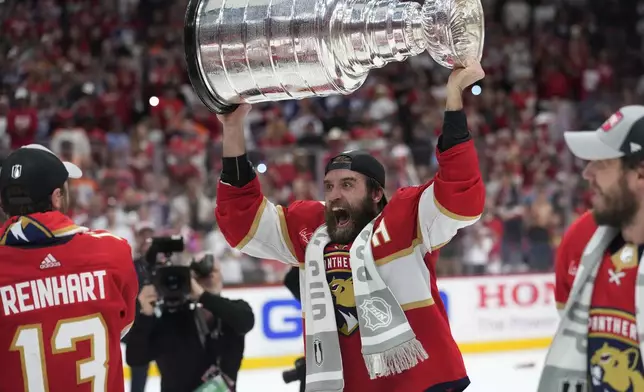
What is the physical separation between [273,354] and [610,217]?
232 inches

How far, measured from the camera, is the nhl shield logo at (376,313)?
331 cm

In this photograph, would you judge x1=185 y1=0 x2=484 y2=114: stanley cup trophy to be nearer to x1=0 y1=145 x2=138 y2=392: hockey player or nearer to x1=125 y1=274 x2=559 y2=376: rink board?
x1=0 y1=145 x2=138 y2=392: hockey player

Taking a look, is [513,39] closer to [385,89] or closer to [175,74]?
[385,89]

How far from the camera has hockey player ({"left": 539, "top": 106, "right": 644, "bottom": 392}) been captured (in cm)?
271

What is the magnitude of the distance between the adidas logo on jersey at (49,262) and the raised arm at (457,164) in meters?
1.26

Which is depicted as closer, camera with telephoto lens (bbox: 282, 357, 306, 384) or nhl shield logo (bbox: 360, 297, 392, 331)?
nhl shield logo (bbox: 360, 297, 392, 331)

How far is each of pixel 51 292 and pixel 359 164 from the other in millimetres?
1250

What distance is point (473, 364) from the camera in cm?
825

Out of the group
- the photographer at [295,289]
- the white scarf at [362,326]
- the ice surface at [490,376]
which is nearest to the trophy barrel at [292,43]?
the white scarf at [362,326]

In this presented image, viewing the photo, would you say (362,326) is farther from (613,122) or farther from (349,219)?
(613,122)

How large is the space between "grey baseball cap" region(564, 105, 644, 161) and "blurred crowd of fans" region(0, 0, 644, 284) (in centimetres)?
443

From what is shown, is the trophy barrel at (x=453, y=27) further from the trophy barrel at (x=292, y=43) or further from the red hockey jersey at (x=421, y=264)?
the red hockey jersey at (x=421, y=264)

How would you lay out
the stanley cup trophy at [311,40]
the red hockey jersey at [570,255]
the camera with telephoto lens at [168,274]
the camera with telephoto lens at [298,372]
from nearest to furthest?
the stanley cup trophy at [311,40] < the red hockey jersey at [570,255] < the camera with telephoto lens at [168,274] < the camera with telephoto lens at [298,372]

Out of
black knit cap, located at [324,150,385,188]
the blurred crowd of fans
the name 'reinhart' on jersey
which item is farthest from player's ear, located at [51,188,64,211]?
the blurred crowd of fans
